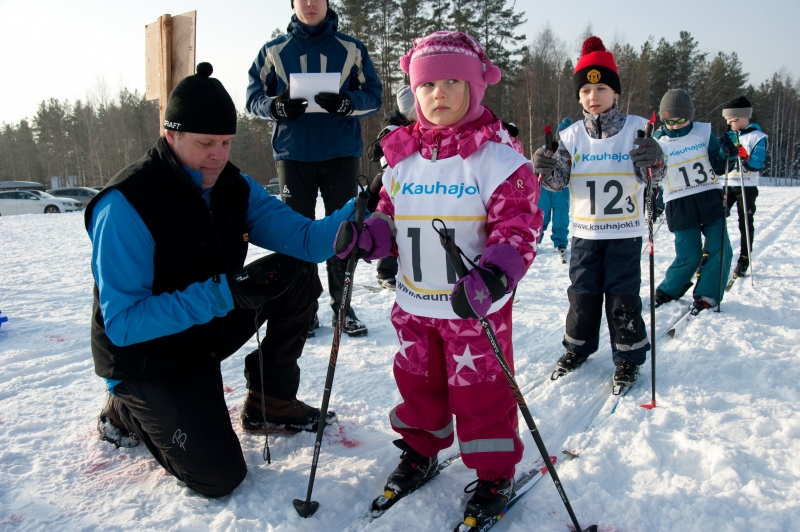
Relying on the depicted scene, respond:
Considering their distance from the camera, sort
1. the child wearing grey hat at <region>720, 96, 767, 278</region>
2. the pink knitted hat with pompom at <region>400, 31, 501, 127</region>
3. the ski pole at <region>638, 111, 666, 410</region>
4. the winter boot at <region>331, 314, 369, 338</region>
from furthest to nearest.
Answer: the child wearing grey hat at <region>720, 96, 767, 278</region>, the winter boot at <region>331, 314, 369, 338</region>, the ski pole at <region>638, 111, 666, 410</region>, the pink knitted hat with pompom at <region>400, 31, 501, 127</region>

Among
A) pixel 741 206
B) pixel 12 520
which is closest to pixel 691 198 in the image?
pixel 741 206

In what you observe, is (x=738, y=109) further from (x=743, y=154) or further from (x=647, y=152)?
(x=647, y=152)


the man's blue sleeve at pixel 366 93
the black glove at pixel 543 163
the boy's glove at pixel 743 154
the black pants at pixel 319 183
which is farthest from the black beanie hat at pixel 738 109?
the black pants at pixel 319 183

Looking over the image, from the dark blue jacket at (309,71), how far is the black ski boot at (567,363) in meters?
2.07

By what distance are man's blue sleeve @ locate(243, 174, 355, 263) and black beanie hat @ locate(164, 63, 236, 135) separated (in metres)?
0.54

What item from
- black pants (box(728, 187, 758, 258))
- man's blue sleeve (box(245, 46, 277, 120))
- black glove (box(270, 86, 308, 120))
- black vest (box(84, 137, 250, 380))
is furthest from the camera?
black pants (box(728, 187, 758, 258))

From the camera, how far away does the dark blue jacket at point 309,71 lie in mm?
3740

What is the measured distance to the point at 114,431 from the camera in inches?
98.3

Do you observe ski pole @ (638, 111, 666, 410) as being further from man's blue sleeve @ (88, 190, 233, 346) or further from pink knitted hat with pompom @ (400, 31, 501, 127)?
man's blue sleeve @ (88, 190, 233, 346)

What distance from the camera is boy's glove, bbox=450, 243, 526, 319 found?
1.72 m

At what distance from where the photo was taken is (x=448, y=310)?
2.05m

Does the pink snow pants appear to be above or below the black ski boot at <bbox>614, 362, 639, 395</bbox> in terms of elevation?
above

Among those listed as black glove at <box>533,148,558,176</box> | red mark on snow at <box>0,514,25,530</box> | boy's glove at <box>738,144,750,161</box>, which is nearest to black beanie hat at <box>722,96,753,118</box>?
boy's glove at <box>738,144,750,161</box>

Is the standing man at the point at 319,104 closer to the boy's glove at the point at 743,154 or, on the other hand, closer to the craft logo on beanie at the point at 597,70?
the craft logo on beanie at the point at 597,70
